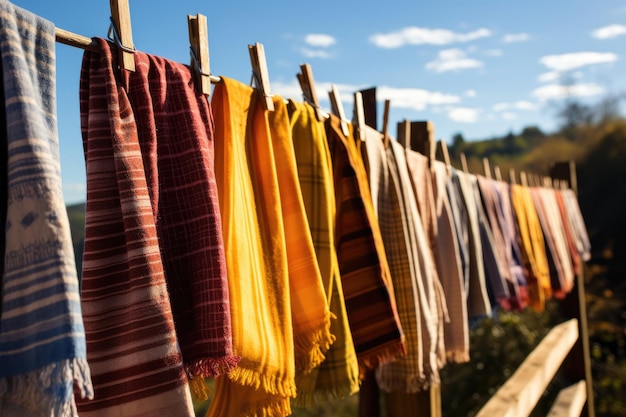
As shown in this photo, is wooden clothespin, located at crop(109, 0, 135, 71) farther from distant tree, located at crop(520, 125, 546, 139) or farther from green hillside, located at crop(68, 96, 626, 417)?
distant tree, located at crop(520, 125, 546, 139)

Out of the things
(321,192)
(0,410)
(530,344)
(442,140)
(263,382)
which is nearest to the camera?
(0,410)

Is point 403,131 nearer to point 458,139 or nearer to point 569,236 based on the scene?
point 569,236

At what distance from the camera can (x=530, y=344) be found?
5.75 meters

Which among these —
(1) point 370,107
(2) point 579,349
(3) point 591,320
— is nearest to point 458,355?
(1) point 370,107

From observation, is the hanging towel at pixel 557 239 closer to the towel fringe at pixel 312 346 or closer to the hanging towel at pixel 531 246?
the hanging towel at pixel 531 246

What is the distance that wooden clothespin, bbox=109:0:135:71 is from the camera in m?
0.86

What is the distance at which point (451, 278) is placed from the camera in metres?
1.83

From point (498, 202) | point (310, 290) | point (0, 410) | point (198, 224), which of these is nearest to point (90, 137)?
point (198, 224)

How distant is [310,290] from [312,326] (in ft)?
0.21

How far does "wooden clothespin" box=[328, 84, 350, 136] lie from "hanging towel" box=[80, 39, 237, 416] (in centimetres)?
47

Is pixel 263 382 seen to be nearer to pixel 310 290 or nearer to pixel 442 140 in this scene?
pixel 310 290

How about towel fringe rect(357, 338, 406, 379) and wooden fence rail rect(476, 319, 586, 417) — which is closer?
towel fringe rect(357, 338, 406, 379)

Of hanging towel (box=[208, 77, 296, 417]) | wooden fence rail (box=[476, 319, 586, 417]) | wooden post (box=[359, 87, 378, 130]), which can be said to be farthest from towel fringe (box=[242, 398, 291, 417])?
wooden fence rail (box=[476, 319, 586, 417])

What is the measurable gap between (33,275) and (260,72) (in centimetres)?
61
